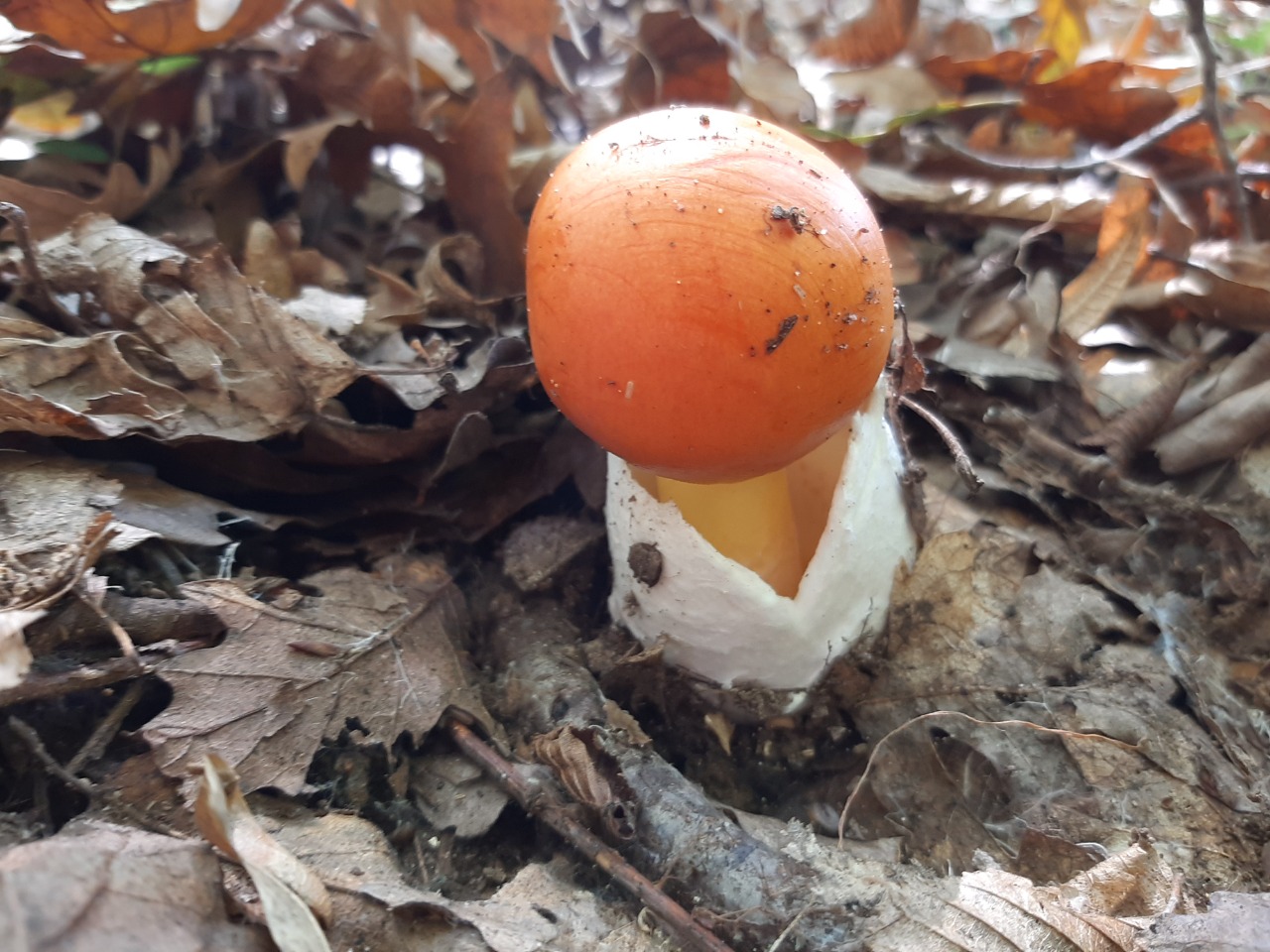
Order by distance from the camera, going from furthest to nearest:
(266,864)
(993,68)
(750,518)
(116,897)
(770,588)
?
(993,68) < (750,518) < (770,588) < (266,864) < (116,897)

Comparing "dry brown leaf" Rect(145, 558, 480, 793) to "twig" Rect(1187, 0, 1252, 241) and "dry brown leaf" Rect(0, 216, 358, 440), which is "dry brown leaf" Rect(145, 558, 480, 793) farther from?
"twig" Rect(1187, 0, 1252, 241)

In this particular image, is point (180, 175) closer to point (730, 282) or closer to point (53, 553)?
point (53, 553)

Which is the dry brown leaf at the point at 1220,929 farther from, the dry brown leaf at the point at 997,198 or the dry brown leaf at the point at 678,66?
the dry brown leaf at the point at 678,66

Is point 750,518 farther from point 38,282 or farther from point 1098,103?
point 1098,103

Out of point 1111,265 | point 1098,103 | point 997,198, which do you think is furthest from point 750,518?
point 1098,103

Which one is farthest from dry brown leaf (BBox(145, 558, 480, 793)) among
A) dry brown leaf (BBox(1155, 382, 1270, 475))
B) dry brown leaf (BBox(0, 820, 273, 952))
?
dry brown leaf (BBox(1155, 382, 1270, 475))

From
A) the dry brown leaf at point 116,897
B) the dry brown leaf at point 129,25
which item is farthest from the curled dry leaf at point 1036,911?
the dry brown leaf at point 129,25
